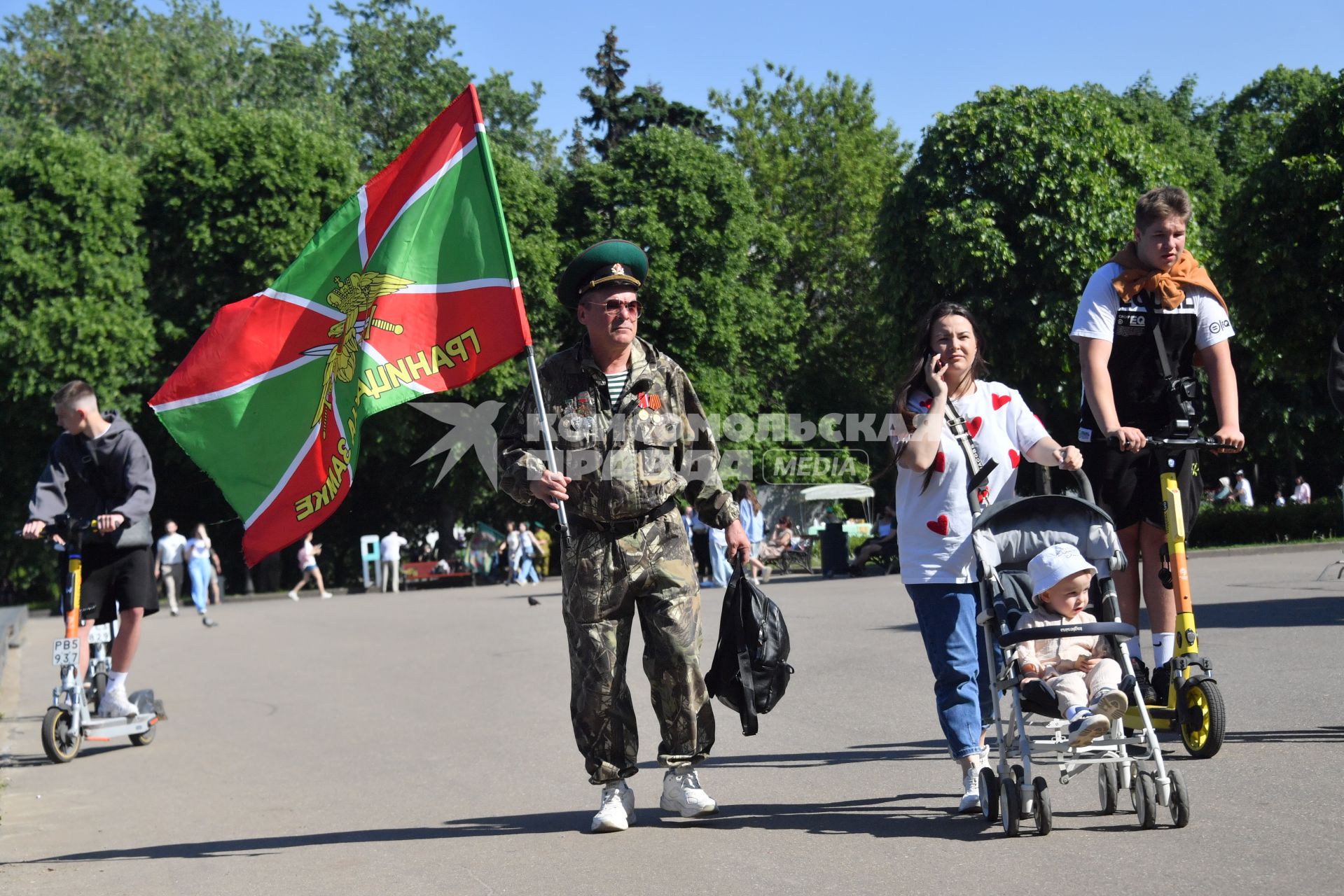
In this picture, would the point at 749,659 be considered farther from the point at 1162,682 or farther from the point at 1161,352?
the point at 1161,352

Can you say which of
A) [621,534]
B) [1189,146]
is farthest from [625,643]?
[1189,146]

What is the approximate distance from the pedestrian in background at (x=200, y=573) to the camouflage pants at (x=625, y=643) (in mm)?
20884

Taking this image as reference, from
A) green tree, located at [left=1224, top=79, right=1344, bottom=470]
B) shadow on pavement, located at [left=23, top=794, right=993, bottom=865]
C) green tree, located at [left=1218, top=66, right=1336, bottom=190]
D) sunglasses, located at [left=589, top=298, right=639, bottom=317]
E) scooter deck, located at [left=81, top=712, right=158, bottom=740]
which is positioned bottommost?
shadow on pavement, located at [left=23, top=794, right=993, bottom=865]

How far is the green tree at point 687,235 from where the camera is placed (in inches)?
1764

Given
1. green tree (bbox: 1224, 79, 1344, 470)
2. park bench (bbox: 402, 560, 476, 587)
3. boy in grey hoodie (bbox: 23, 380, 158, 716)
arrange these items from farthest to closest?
park bench (bbox: 402, 560, 476, 587)
green tree (bbox: 1224, 79, 1344, 470)
boy in grey hoodie (bbox: 23, 380, 158, 716)

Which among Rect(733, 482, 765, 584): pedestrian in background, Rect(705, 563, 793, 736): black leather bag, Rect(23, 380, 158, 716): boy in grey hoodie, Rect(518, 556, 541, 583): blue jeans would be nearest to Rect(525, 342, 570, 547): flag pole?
Rect(705, 563, 793, 736): black leather bag

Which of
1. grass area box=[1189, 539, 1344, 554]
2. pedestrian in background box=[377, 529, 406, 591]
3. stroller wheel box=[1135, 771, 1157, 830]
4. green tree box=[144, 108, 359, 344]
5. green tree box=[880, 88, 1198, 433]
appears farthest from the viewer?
pedestrian in background box=[377, 529, 406, 591]

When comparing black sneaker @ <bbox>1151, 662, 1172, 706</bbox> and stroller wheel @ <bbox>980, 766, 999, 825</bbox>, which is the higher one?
black sneaker @ <bbox>1151, 662, 1172, 706</bbox>

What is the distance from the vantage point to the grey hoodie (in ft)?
30.9

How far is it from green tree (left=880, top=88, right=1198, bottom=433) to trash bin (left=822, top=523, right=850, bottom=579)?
784cm

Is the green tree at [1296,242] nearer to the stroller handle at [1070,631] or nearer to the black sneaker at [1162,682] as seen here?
the black sneaker at [1162,682]

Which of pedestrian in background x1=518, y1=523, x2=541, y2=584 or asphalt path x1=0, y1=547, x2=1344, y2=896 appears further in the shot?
pedestrian in background x1=518, y1=523, x2=541, y2=584

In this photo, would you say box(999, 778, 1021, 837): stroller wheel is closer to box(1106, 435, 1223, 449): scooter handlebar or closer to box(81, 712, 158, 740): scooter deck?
box(1106, 435, 1223, 449): scooter handlebar

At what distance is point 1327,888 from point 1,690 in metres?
13.3
